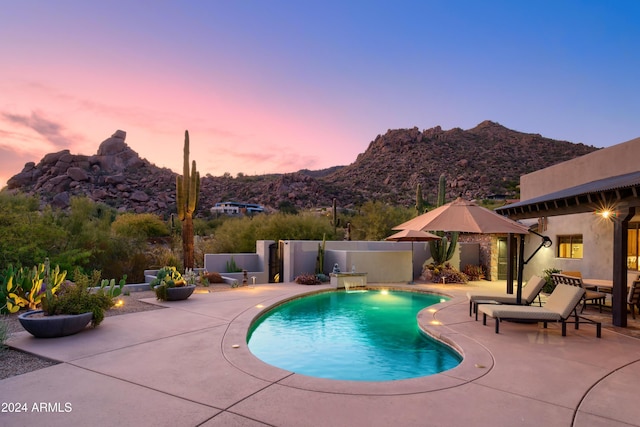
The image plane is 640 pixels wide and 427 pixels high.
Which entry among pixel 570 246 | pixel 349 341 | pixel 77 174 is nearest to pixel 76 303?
pixel 349 341

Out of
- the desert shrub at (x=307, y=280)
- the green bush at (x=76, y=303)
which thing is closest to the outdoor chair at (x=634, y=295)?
the desert shrub at (x=307, y=280)

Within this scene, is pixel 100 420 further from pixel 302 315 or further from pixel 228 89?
pixel 228 89

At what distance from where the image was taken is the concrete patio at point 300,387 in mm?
3410

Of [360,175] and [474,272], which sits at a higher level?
[360,175]

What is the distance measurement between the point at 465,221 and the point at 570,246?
7.54 metres

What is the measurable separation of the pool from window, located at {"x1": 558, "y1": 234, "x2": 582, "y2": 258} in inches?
230

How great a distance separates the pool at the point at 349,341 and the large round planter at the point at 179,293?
235 centimetres

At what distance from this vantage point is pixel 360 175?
138 feet

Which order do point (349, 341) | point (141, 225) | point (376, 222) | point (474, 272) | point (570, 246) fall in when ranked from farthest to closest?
point (141, 225), point (376, 222), point (474, 272), point (570, 246), point (349, 341)

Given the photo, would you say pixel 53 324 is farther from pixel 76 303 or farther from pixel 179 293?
pixel 179 293

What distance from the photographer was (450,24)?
1684cm

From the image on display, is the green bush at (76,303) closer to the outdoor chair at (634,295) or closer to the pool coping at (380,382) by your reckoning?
the pool coping at (380,382)

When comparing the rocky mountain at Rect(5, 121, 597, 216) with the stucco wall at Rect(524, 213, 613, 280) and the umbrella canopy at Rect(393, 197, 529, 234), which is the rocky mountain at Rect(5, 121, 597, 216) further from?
the umbrella canopy at Rect(393, 197, 529, 234)

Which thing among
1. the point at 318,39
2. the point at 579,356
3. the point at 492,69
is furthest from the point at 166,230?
the point at 579,356
